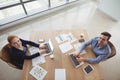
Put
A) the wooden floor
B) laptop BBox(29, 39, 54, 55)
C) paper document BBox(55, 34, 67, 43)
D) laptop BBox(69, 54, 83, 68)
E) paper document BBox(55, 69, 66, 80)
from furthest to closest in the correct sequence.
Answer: the wooden floor
paper document BBox(55, 34, 67, 43)
laptop BBox(29, 39, 54, 55)
laptop BBox(69, 54, 83, 68)
paper document BBox(55, 69, 66, 80)

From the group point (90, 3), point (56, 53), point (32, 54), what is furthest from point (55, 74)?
point (90, 3)

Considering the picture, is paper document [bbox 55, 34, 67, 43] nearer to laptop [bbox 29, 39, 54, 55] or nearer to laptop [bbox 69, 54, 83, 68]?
laptop [bbox 29, 39, 54, 55]

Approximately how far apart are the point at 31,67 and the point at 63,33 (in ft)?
2.97

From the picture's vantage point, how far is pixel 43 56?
1850 mm

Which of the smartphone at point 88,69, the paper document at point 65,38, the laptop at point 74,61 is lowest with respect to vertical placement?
the smartphone at point 88,69

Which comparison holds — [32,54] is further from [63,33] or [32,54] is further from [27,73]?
[63,33]

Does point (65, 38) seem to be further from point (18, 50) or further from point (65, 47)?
point (18, 50)

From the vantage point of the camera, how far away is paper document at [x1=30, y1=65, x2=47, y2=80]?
164cm

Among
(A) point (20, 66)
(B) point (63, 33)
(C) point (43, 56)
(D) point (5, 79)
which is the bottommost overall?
(D) point (5, 79)

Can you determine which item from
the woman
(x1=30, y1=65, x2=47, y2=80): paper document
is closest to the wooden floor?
the woman

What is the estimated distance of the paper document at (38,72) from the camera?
1636 mm

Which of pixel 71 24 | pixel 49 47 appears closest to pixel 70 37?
pixel 49 47

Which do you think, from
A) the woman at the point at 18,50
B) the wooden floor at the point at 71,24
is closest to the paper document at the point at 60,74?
the woman at the point at 18,50

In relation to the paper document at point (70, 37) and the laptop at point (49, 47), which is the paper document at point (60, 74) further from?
the paper document at point (70, 37)
